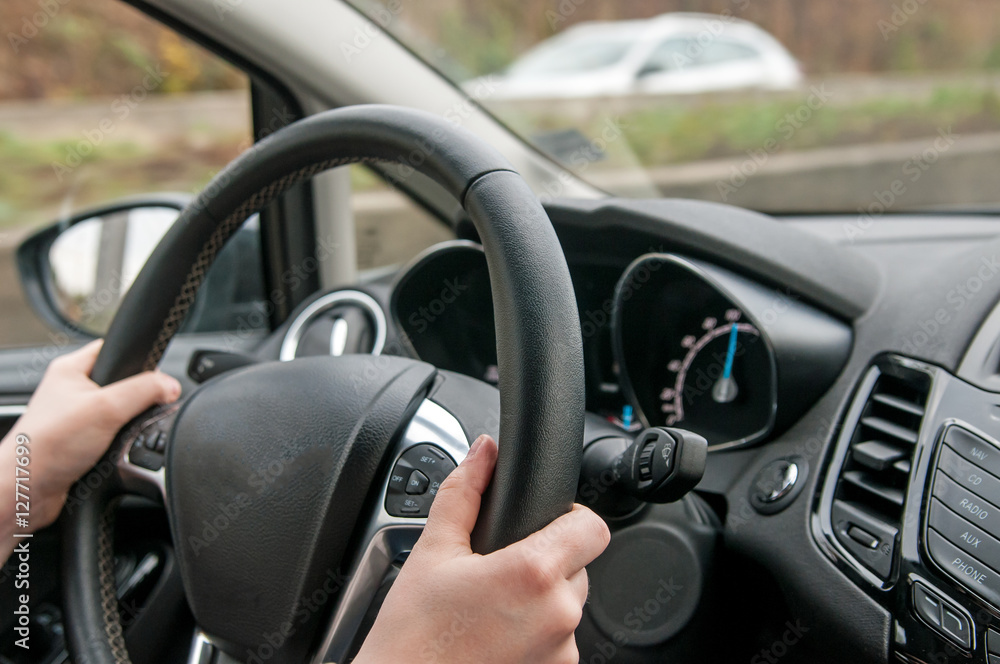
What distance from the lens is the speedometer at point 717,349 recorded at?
123 centimetres

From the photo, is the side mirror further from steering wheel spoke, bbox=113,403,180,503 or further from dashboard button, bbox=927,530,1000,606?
dashboard button, bbox=927,530,1000,606

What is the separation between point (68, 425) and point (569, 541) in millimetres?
742

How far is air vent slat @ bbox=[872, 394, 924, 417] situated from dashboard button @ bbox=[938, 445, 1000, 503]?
0.08 m

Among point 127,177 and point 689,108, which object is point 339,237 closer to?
point 127,177

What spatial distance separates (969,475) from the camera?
0.96 m

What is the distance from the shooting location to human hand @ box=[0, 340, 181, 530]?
104 centimetres

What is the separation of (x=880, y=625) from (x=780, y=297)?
0.53 m

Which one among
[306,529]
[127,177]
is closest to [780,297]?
[306,529]

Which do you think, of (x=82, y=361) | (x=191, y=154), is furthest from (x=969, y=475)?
(x=191, y=154)

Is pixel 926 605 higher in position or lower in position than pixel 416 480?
lower

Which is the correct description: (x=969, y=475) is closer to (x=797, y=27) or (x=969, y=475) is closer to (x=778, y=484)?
(x=778, y=484)

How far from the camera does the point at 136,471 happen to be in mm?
1089

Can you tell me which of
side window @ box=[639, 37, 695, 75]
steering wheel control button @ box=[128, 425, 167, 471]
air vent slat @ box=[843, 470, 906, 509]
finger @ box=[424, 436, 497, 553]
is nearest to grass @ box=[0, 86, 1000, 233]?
steering wheel control button @ box=[128, 425, 167, 471]

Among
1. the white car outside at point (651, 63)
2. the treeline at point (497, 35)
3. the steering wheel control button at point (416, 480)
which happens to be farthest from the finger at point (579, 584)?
the white car outside at point (651, 63)
